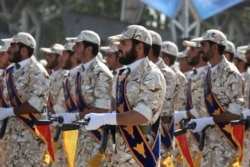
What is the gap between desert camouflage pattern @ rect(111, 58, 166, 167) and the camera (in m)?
10.1

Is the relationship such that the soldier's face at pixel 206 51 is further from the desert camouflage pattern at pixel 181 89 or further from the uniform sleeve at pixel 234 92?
the desert camouflage pattern at pixel 181 89

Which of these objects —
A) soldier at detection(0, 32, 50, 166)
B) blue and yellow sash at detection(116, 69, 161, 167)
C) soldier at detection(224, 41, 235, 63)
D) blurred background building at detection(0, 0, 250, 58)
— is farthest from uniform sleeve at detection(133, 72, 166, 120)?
Result: blurred background building at detection(0, 0, 250, 58)

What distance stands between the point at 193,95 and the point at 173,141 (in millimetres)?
689

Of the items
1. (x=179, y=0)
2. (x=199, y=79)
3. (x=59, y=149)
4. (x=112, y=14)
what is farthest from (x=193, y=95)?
(x=112, y=14)

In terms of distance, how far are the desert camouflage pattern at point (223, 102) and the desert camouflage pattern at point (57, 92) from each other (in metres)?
3.21

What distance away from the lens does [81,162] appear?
502 inches

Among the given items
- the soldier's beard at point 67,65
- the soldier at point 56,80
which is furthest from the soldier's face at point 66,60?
the soldier at point 56,80

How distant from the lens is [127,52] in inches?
410

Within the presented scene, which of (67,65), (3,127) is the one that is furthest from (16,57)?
(67,65)

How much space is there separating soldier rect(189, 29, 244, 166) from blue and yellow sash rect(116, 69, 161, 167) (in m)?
2.17

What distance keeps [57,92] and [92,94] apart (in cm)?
316

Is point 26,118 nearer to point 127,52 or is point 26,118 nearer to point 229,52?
point 127,52

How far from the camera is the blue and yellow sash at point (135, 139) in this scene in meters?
10.3

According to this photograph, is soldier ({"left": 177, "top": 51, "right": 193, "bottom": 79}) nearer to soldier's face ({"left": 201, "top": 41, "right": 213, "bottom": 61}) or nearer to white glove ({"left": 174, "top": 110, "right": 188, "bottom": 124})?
white glove ({"left": 174, "top": 110, "right": 188, "bottom": 124})
